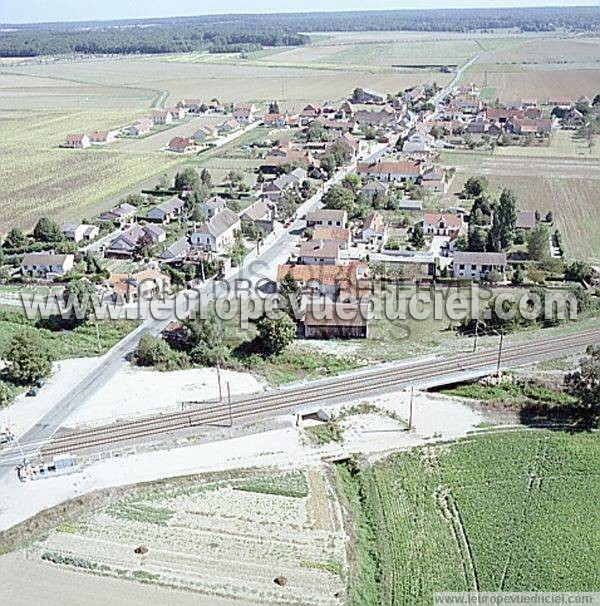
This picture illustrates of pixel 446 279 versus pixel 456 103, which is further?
pixel 456 103

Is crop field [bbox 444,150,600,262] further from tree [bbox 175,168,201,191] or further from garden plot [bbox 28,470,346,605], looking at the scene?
garden plot [bbox 28,470,346,605]

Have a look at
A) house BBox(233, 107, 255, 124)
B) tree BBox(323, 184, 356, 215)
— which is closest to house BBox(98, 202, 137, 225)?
tree BBox(323, 184, 356, 215)

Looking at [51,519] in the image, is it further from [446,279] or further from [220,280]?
[446,279]

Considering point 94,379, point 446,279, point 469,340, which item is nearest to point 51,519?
point 94,379

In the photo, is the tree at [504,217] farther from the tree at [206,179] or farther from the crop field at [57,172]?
the crop field at [57,172]

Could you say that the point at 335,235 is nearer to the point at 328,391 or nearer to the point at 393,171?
the point at 328,391

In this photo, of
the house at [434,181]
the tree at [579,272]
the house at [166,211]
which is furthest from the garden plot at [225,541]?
the house at [434,181]
